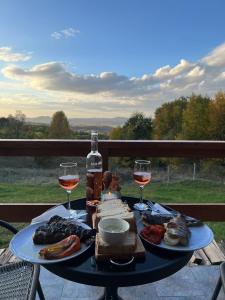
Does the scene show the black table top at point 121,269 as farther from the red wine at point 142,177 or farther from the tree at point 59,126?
the tree at point 59,126

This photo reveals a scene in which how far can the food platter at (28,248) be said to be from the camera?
108cm

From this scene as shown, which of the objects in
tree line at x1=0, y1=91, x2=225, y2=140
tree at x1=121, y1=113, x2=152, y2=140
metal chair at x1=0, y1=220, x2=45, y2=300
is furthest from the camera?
tree line at x1=0, y1=91, x2=225, y2=140

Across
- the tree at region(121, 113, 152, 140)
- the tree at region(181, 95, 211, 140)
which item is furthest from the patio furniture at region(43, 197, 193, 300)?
the tree at region(181, 95, 211, 140)

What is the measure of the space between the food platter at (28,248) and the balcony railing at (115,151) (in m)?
1.29

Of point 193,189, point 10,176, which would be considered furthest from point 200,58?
point 10,176

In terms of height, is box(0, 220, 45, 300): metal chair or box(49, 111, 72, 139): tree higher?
box(49, 111, 72, 139): tree

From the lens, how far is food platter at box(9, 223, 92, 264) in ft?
3.54

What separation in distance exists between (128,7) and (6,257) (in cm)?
718

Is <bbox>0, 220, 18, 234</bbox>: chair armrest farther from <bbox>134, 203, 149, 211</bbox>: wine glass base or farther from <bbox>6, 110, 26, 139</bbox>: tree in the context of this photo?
<bbox>6, 110, 26, 139</bbox>: tree

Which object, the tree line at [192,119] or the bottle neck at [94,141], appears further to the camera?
the tree line at [192,119]

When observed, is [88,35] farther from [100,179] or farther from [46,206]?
[100,179]

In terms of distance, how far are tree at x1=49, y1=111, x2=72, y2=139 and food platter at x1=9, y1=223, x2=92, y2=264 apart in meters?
10.2

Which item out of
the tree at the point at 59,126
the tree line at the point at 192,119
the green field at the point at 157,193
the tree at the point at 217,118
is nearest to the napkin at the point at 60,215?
the green field at the point at 157,193

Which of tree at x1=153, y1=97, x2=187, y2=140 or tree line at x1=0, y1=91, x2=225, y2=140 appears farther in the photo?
tree at x1=153, y1=97, x2=187, y2=140
